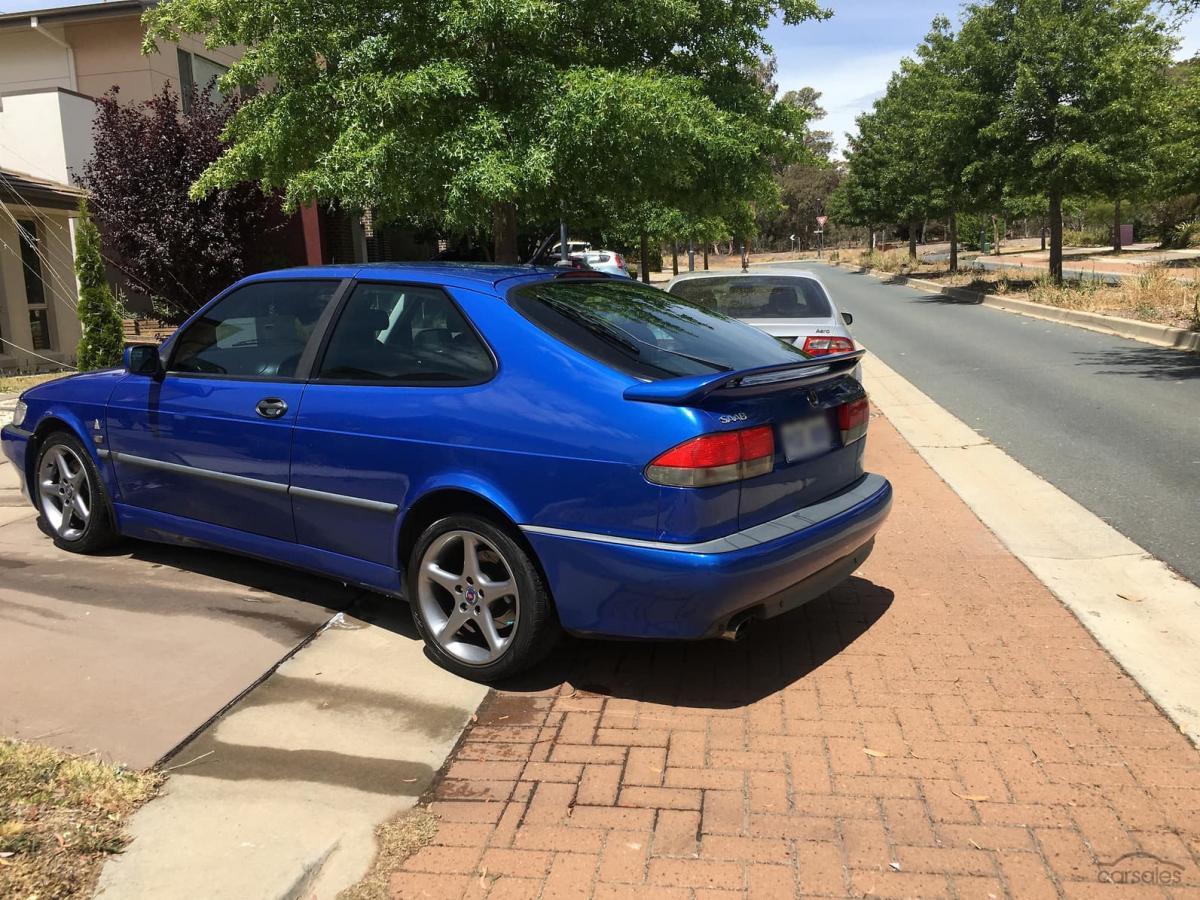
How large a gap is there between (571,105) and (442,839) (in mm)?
6234

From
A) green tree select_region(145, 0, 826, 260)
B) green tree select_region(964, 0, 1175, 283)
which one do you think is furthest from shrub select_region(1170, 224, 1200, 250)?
green tree select_region(145, 0, 826, 260)

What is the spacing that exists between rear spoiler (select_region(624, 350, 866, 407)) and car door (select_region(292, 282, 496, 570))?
0.73 metres

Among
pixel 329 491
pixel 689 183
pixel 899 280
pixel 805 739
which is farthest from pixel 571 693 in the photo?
pixel 899 280

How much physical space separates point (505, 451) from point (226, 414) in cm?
168

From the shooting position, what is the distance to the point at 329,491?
4.24 m

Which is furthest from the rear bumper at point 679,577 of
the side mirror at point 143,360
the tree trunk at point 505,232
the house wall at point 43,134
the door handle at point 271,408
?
the house wall at point 43,134

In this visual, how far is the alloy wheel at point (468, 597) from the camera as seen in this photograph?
3.88 meters

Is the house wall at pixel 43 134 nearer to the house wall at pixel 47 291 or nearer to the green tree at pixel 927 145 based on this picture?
the house wall at pixel 47 291

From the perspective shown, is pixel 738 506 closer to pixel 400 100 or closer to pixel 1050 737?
pixel 1050 737

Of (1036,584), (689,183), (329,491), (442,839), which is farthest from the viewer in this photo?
(689,183)

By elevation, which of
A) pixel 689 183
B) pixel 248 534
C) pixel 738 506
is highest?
pixel 689 183

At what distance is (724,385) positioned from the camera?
11.5 ft

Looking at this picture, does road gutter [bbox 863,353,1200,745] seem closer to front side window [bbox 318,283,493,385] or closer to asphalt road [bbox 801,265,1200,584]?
asphalt road [bbox 801,265,1200,584]

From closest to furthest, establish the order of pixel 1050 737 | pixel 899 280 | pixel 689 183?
1. pixel 1050 737
2. pixel 689 183
3. pixel 899 280
